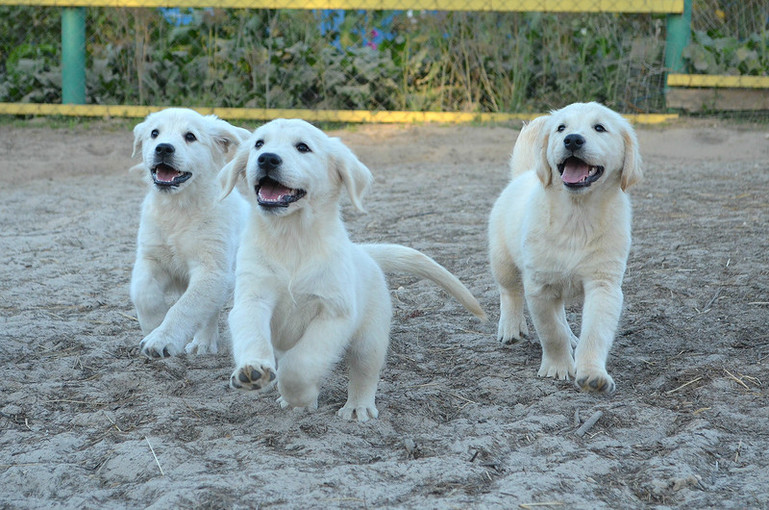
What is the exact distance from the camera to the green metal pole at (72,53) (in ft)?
36.1

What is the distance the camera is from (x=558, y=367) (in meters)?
4.29

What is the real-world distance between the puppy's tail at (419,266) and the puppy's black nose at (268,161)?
78cm

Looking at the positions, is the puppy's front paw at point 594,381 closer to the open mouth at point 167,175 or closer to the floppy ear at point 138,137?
the open mouth at point 167,175

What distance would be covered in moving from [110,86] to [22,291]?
6151mm

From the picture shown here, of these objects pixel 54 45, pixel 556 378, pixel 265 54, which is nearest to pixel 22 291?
pixel 556 378

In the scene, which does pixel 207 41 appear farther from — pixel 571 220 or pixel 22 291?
pixel 571 220

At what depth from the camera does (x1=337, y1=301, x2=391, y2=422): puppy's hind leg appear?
373cm

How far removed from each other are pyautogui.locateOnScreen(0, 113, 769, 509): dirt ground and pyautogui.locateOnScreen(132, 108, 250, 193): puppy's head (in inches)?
33.8

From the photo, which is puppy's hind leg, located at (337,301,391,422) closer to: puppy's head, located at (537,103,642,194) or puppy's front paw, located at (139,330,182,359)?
puppy's front paw, located at (139,330,182,359)

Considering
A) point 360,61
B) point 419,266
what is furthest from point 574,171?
point 360,61

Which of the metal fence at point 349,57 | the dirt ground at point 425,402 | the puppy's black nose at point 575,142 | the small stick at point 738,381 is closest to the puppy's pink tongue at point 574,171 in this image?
the puppy's black nose at point 575,142

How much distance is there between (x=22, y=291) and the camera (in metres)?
5.70

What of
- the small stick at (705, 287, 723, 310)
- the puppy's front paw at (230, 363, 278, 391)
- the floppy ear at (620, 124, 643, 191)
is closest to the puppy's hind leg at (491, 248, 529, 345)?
the floppy ear at (620, 124, 643, 191)

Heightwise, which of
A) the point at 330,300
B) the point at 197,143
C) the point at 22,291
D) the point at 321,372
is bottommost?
the point at 22,291
